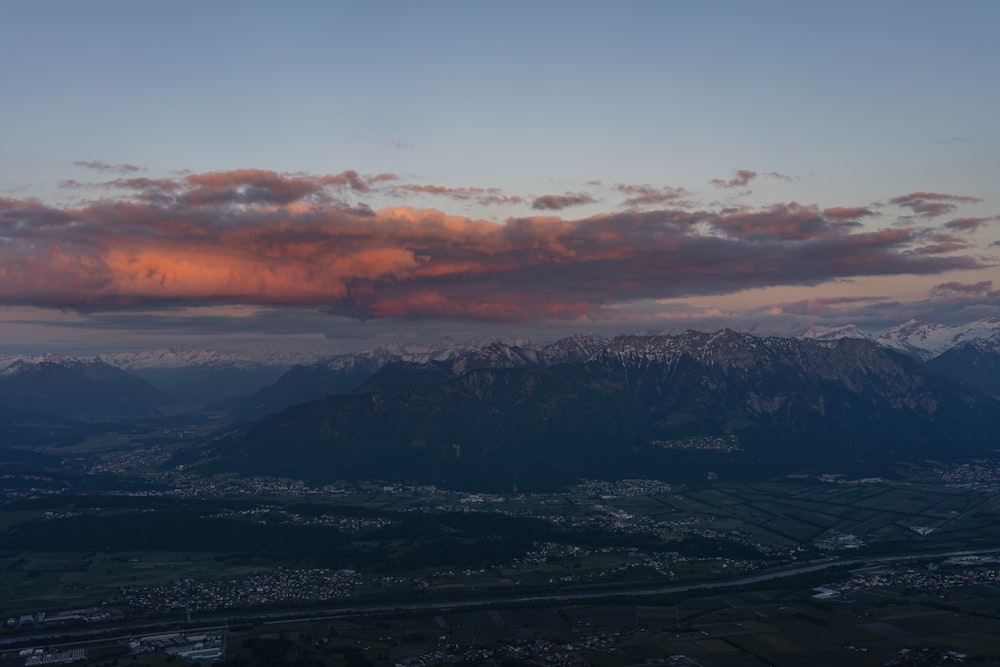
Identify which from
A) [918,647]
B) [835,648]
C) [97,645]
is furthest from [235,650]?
[918,647]

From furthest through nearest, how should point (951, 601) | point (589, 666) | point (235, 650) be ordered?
point (951, 601) → point (235, 650) → point (589, 666)

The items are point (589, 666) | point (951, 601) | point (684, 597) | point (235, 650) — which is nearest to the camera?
point (589, 666)

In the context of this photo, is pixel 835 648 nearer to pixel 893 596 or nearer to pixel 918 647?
pixel 918 647

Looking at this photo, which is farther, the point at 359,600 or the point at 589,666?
the point at 359,600

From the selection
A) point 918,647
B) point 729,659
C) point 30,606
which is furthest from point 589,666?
point 30,606

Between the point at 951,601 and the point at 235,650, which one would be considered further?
the point at 951,601

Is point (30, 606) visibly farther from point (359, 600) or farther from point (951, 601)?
point (951, 601)

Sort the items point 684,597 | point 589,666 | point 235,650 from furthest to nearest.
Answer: point 684,597 < point 235,650 < point 589,666

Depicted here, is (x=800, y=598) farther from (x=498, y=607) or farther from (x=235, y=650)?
(x=235, y=650)
